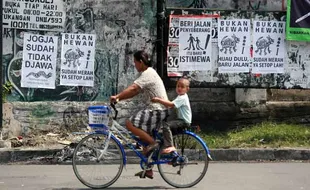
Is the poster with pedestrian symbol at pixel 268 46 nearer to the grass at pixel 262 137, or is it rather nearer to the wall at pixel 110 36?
the grass at pixel 262 137

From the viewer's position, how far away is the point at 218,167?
29.1 ft

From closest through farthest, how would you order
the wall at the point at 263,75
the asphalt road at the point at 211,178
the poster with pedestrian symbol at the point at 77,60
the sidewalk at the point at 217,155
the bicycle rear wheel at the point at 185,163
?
the bicycle rear wheel at the point at 185,163
the asphalt road at the point at 211,178
the sidewalk at the point at 217,155
the poster with pedestrian symbol at the point at 77,60
the wall at the point at 263,75

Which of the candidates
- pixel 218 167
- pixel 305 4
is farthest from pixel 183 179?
pixel 305 4

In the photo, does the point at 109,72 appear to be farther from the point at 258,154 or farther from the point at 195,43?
the point at 258,154

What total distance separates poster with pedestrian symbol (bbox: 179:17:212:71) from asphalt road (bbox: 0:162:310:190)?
78.1 inches

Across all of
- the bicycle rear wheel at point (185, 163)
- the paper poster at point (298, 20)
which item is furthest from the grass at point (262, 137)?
the bicycle rear wheel at point (185, 163)

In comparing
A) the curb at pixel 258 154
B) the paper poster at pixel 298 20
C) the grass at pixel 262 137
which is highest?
the paper poster at pixel 298 20

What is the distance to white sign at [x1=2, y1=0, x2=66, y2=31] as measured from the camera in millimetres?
10016

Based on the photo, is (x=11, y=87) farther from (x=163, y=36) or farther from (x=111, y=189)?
(x=111, y=189)

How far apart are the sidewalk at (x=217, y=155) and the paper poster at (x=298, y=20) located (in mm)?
2221

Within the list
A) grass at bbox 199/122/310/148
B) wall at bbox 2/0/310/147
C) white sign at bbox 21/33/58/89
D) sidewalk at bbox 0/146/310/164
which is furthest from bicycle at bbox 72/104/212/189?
white sign at bbox 21/33/58/89

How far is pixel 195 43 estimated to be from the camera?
406 inches

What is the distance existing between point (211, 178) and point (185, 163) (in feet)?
2.92

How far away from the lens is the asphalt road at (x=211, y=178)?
731 centimetres
